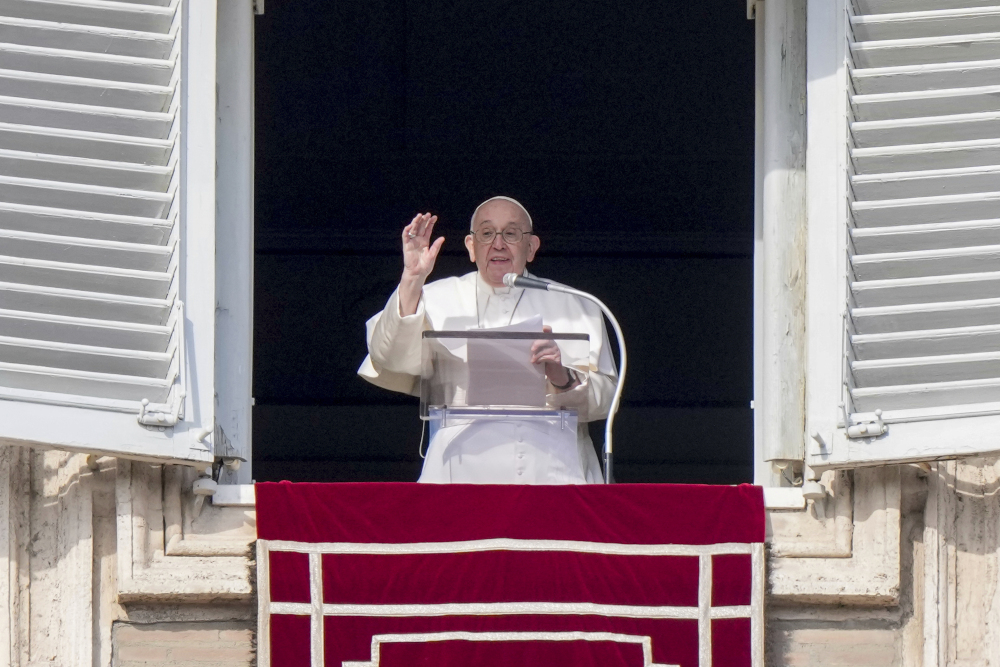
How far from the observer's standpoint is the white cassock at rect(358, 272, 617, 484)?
5.13m

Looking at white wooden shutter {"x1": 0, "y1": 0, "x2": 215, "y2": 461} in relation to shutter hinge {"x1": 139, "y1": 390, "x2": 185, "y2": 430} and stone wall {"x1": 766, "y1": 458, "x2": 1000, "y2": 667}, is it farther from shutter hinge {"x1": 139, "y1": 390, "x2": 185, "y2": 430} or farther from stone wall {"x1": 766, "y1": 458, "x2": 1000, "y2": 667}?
stone wall {"x1": 766, "y1": 458, "x2": 1000, "y2": 667}

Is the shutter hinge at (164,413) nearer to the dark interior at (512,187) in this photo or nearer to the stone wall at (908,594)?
the stone wall at (908,594)

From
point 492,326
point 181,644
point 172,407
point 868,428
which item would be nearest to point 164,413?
point 172,407

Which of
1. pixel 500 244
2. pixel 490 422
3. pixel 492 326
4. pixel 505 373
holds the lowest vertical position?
pixel 490 422

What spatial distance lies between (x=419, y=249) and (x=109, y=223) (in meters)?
0.77

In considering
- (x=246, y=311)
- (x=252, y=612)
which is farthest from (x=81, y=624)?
(x=246, y=311)

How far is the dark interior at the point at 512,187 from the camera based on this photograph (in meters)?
8.49

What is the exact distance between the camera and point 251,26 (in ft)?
17.0

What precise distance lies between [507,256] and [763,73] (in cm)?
89

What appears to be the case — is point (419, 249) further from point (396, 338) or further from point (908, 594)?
point (908, 594)

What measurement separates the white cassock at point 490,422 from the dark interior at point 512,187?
296 centimetres

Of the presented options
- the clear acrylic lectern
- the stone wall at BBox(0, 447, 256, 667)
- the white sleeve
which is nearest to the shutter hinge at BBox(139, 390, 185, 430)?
the stone wall at BBox(0, 447, 256, 667)

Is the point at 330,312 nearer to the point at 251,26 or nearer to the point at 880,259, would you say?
the point at 251,26

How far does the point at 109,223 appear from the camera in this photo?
15.8 ft
